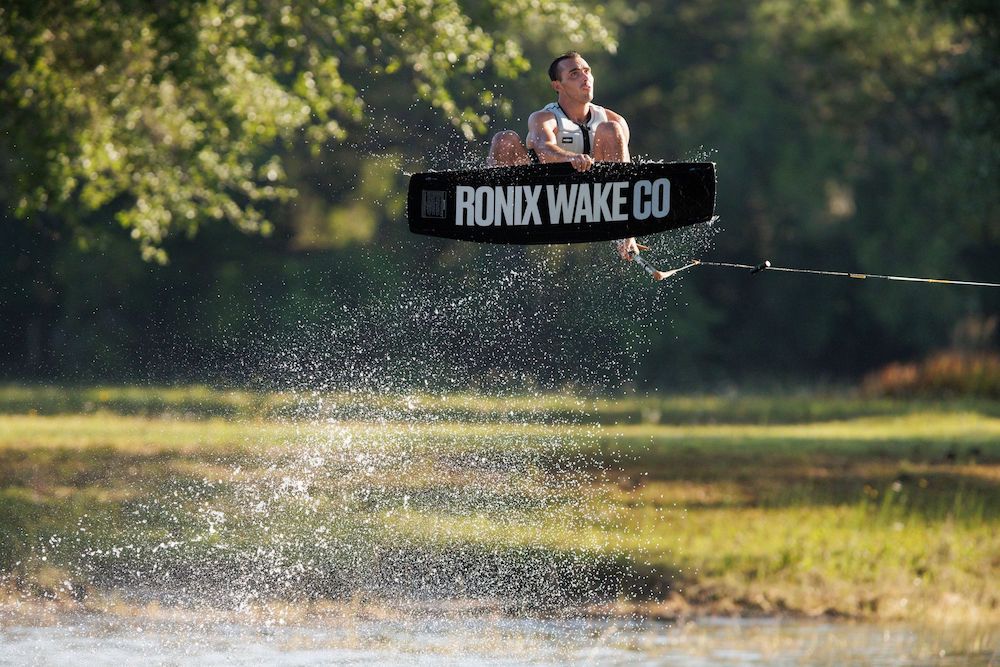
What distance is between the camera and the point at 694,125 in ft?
148

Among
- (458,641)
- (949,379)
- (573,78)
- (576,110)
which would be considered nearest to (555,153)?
(576,110)

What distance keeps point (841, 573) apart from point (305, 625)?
4.19 m

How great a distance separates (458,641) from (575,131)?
3.98 meters

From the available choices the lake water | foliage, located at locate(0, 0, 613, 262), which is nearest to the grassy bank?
the lake water

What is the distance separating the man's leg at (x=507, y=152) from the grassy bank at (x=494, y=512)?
4949 millimetres

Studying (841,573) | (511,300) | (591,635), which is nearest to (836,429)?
(511,300)

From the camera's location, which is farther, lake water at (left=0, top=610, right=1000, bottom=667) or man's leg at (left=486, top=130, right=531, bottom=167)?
lake water at (left=0, top=610, right=1000, bottom=667)

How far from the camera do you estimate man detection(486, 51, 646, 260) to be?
8273mm

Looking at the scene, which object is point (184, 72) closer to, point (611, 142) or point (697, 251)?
point (611, 142)

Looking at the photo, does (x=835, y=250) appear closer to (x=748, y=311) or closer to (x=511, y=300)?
(x=748, y=311)

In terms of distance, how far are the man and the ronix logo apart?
0.43 ft

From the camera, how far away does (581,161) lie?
326 inches

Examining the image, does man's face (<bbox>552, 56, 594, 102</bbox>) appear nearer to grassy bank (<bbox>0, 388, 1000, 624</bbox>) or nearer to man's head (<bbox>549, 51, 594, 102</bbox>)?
man's head (<bbox>549, 51, 594, 102</bbox>)

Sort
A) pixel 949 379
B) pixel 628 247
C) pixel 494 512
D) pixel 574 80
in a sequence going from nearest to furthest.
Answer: pixel 574 80 < pixel 628 247 < pixel 494 512 < pixel 949 379
